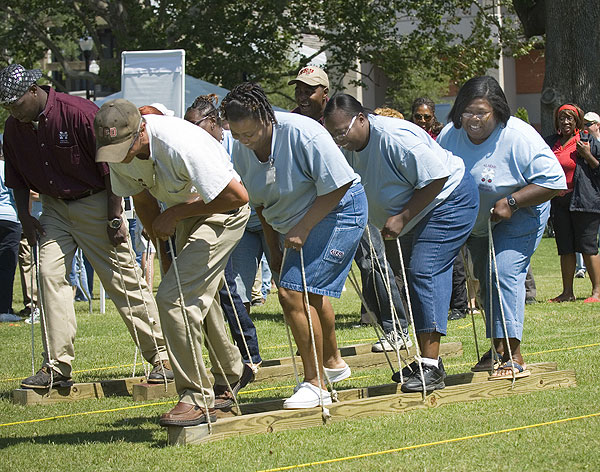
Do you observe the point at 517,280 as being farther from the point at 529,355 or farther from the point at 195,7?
the point at 195,7

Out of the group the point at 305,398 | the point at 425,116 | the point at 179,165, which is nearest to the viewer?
the point at 179,165

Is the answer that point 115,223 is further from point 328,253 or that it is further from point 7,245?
point 7,245

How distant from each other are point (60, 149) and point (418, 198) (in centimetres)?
249

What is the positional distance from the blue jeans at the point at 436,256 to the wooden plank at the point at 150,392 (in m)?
1.82

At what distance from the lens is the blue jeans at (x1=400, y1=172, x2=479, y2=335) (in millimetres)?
5750

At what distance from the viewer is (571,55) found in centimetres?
1816

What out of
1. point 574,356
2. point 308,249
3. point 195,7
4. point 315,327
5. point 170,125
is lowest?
point 574,356

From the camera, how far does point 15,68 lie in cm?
633

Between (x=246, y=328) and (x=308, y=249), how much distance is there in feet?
6.13

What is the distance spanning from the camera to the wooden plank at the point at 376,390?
18.3 ft

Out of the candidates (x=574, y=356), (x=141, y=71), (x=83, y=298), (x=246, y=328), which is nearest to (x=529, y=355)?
(x=574, y=356)

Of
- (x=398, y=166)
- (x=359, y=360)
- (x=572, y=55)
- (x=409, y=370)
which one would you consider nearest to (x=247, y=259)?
(x=359, y=360)

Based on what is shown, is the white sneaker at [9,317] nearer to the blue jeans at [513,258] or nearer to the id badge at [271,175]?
the blue jeans at [513,258]

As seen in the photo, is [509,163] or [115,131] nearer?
[115,131]
